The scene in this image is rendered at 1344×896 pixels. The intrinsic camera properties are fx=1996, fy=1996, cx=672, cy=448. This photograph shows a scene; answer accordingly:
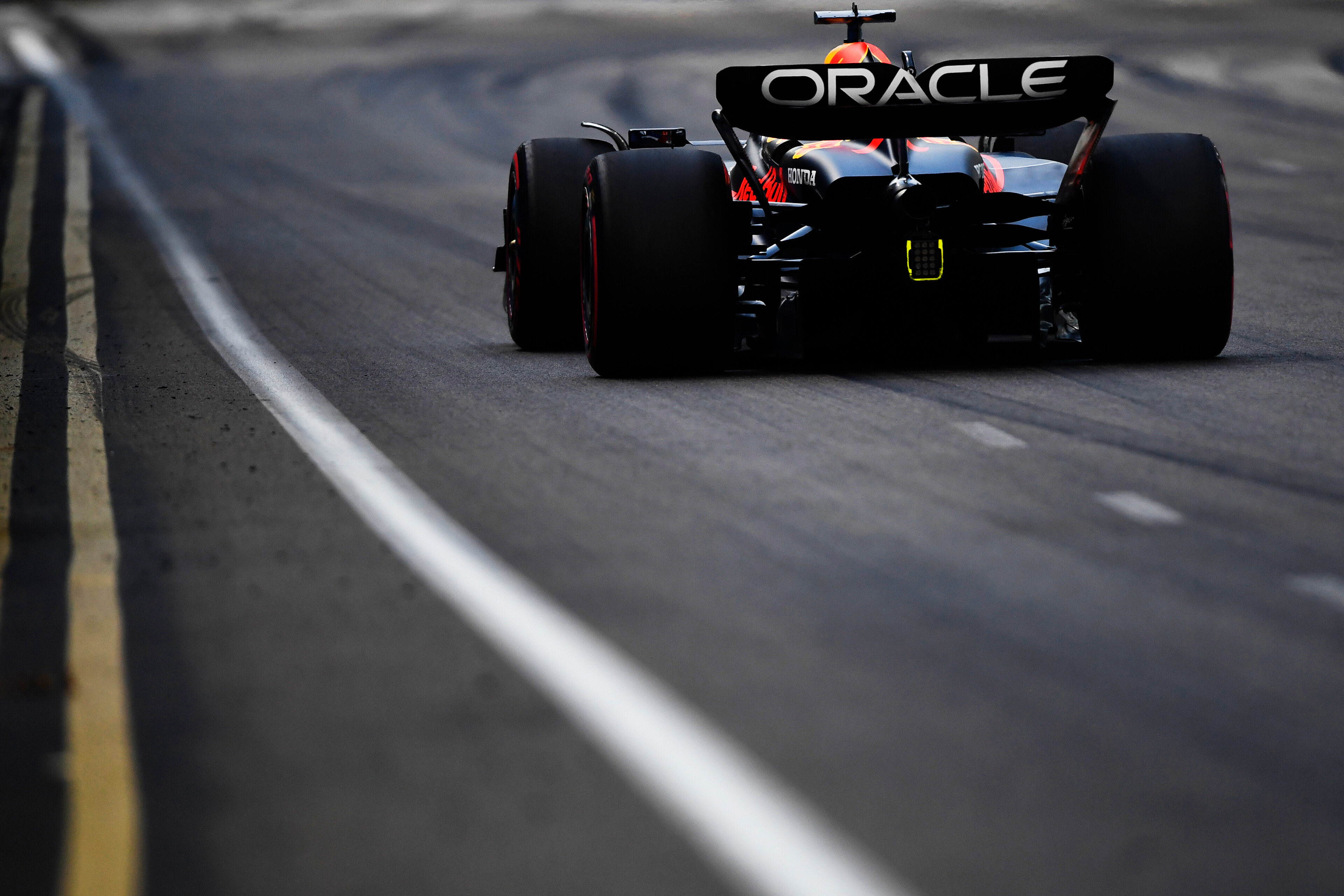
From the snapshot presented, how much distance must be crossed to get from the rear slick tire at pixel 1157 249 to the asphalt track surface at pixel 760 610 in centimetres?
29

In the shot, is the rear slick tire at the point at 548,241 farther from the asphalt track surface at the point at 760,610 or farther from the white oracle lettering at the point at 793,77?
the white oracle lettering at the point at 793,77

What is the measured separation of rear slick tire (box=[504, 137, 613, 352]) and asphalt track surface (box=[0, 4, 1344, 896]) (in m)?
0.21

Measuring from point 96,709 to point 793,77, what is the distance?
A: 208 inches

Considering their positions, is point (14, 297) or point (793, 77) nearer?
point (793, 77)

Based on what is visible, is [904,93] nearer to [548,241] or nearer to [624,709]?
[548,241]

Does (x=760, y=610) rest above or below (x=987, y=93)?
below

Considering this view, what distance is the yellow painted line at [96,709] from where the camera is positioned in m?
3.19

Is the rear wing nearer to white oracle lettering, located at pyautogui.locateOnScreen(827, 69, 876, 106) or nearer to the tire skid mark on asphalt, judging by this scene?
white oracle lettering, located at pyautogui.locateOnScreen(827, 69, 876, 106)

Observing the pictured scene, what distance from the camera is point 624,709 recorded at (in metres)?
3.85

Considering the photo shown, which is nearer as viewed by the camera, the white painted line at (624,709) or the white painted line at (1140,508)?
the white painted line at (624,709)

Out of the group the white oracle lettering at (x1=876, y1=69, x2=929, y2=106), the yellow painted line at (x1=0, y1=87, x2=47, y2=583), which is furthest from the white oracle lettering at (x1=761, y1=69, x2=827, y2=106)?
the yellow painted line at (x1=0, y1=87, x2=47, y2=583)

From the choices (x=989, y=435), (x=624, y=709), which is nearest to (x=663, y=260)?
(x=989, y=435)

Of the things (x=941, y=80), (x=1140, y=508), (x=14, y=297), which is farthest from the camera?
(x=14, y=297)

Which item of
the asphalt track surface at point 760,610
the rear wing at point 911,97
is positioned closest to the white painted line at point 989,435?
the asphalt track surface at point 760,610
